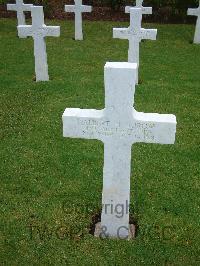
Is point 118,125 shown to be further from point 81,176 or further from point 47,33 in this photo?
point 47,33

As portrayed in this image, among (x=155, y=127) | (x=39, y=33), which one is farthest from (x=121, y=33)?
(x=155, y=127)

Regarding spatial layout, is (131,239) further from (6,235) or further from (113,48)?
(113,48)

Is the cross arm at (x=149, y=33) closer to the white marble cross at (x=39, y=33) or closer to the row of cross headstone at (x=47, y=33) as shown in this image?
the row of cross headstone at (x=47, y=33)

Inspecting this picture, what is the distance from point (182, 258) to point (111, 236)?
2.14ft

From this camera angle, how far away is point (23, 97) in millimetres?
6629

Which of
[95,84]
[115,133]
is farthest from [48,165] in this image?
[95,84]

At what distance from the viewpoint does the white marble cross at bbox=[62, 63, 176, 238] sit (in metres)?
2.90

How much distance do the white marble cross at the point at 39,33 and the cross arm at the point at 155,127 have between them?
446cm

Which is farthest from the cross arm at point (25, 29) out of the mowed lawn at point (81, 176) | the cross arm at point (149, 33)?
the cross arm at point (149, 33)

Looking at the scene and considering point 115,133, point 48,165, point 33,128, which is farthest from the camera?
point 33,128

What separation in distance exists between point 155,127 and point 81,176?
65.2 inches

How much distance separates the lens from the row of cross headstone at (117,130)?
2.91m

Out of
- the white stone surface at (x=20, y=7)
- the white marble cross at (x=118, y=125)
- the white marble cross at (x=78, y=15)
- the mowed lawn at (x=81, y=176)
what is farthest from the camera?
the white stone surface at (x=20, y=7)

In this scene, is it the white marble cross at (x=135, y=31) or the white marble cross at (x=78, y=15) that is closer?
the white marble cross at (x=135, y=31)
